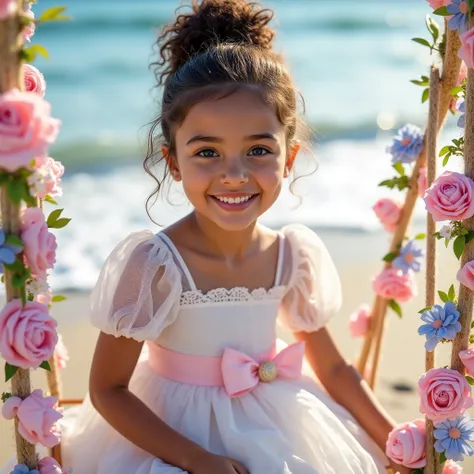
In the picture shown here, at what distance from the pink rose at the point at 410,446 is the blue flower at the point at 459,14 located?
93 cm

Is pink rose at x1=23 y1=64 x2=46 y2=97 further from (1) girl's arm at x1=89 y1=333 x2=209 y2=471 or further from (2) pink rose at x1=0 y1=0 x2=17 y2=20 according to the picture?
(1) girl's arm at x1=89 y1=333 x2=209 y2=471

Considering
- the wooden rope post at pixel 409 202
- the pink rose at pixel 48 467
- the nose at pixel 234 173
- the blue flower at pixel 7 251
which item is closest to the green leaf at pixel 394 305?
the wooden rope post at pixel 409 202

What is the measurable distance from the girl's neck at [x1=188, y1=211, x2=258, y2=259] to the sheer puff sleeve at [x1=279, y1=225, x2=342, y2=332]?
0.18 m

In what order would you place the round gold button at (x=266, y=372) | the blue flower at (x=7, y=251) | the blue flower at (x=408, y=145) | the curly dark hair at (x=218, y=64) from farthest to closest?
the blue flower at (x=408, y=145)
the round gold button at (x=266, y=372)
the curly dark hair at (x=218, y=64)
the blue flower at (x=7, y=251)

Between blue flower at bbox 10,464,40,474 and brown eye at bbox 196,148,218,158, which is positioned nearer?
blue flower at bbox 10,464,40,474

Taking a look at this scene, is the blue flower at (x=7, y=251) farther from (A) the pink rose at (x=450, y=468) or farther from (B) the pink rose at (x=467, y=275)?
(A) the pink rose at (x=450, y=468)

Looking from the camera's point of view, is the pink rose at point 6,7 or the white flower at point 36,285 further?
the white flower at point 36,285

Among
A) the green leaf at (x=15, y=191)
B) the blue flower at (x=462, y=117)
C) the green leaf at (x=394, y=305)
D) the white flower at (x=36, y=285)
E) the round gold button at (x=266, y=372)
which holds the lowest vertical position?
the round gold button at (x=266, y=372)

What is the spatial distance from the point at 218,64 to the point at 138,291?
1.96ft

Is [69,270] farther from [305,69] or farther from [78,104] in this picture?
[305,69]

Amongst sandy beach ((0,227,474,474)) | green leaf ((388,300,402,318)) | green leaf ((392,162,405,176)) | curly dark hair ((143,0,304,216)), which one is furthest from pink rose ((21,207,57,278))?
sandy beach ((0,227,474,474))

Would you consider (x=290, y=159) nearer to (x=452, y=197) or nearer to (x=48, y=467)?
(x=452, y=197)

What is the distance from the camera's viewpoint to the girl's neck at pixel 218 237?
2.19 meters

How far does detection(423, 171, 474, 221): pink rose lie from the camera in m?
1.66
